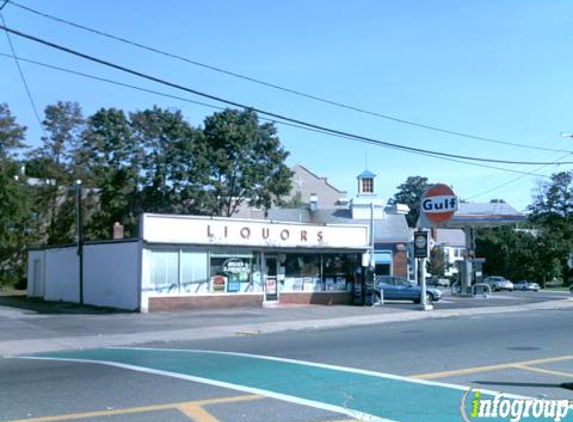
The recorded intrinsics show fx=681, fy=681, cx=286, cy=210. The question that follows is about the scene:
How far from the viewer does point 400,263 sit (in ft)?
178

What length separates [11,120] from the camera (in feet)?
169

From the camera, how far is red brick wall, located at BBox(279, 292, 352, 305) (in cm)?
3162

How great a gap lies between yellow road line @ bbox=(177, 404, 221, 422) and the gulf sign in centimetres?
2337

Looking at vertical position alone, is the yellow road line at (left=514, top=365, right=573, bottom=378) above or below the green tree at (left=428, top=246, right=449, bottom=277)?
below

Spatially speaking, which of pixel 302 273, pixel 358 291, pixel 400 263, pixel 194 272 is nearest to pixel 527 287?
pixel 400 263

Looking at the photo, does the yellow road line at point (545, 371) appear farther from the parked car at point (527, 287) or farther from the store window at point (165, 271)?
the parked car at point (527, 287)

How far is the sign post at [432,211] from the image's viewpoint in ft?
100

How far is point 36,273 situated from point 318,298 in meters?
16.2

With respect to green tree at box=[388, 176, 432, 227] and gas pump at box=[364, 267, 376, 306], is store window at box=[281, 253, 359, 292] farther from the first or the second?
green tree at box=[388, 176, 432, 227]

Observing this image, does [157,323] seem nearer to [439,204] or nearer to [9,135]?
[439,204]

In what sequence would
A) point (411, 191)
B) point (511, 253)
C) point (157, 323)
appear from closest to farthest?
point (157, 323)
point (511, 253)
point (411, 191)

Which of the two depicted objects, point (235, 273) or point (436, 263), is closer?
point (235, 273)

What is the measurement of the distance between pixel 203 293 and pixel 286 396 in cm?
1993

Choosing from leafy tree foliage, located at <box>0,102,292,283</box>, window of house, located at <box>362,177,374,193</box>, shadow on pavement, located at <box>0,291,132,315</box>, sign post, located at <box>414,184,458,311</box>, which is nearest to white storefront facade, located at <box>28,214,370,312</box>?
shadow on pavement, located at <box>0,291,132,315</box>
